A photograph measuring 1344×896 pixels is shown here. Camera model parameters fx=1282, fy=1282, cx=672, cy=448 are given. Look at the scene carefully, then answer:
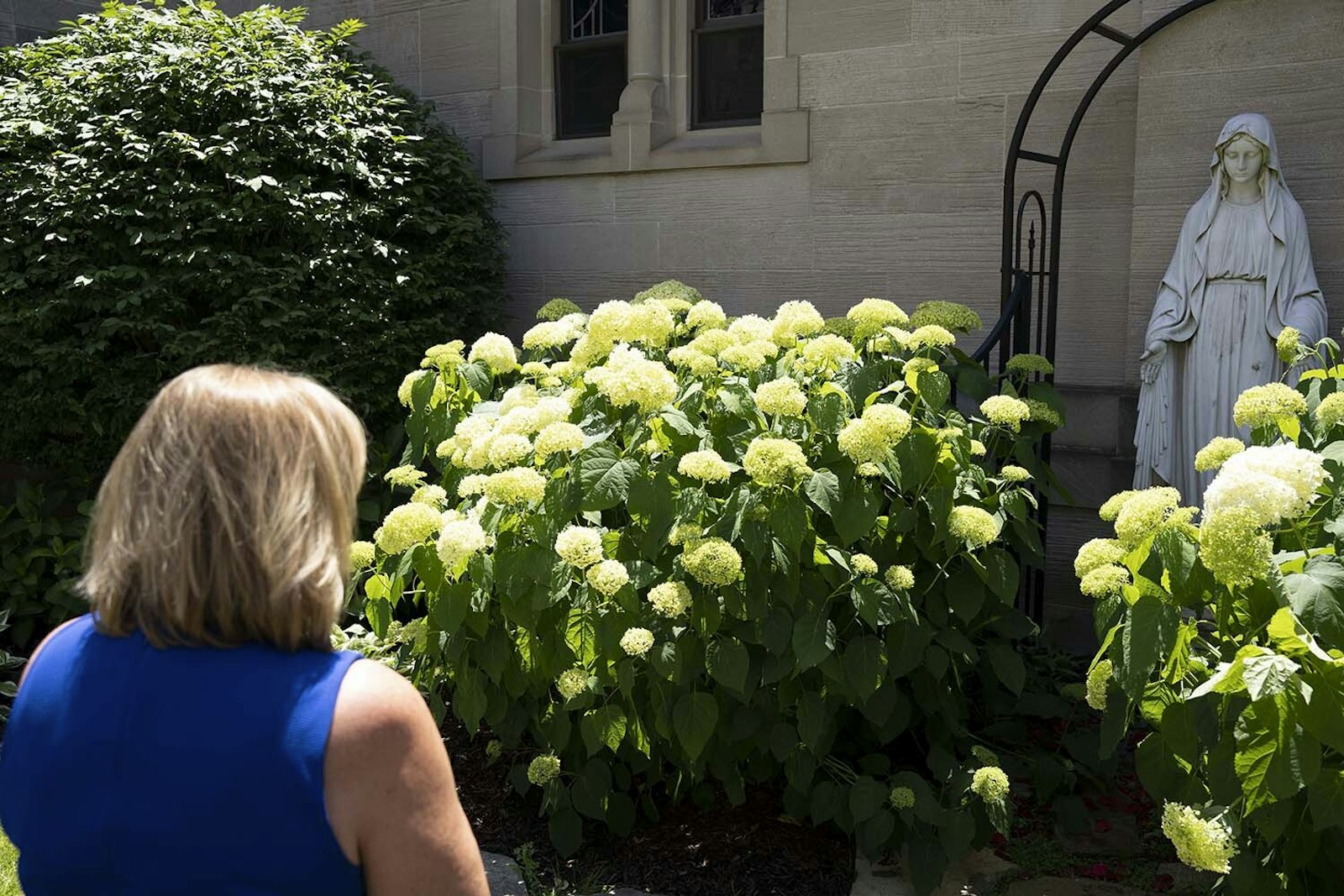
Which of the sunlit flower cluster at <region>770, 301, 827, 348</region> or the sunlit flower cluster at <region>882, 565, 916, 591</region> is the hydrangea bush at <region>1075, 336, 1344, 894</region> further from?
the sunlit flower cluster at <region>770, 301, 827, 348</region>

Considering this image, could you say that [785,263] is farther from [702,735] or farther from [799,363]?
[702,735]

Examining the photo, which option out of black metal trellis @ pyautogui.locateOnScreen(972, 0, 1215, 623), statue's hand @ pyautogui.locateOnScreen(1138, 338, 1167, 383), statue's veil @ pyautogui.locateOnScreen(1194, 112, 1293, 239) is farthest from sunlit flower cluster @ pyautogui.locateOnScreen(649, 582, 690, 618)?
statue's veil @ pyautogui.locateOnScreen(1194, 112, 1293, 239)

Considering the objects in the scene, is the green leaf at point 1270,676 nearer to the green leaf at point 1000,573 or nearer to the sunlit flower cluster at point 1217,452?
the sunlit flower cluster at point 1217,452

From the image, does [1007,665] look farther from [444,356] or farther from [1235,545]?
[444,356]

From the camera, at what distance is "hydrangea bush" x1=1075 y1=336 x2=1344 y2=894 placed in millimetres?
2428

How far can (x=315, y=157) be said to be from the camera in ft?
20.4

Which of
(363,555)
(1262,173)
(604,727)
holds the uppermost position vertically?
(1262,173)

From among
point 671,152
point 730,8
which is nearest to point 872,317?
point 671,152

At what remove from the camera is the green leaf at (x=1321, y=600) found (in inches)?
97.6

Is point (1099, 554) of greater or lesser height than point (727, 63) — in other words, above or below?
below

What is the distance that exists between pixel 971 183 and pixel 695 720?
367 centimetres

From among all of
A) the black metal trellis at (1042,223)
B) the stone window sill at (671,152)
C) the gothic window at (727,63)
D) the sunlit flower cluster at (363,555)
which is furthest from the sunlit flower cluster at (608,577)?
the gothic window at (727,63)

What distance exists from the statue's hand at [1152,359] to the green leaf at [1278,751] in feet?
9.22

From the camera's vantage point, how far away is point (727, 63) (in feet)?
24.0
